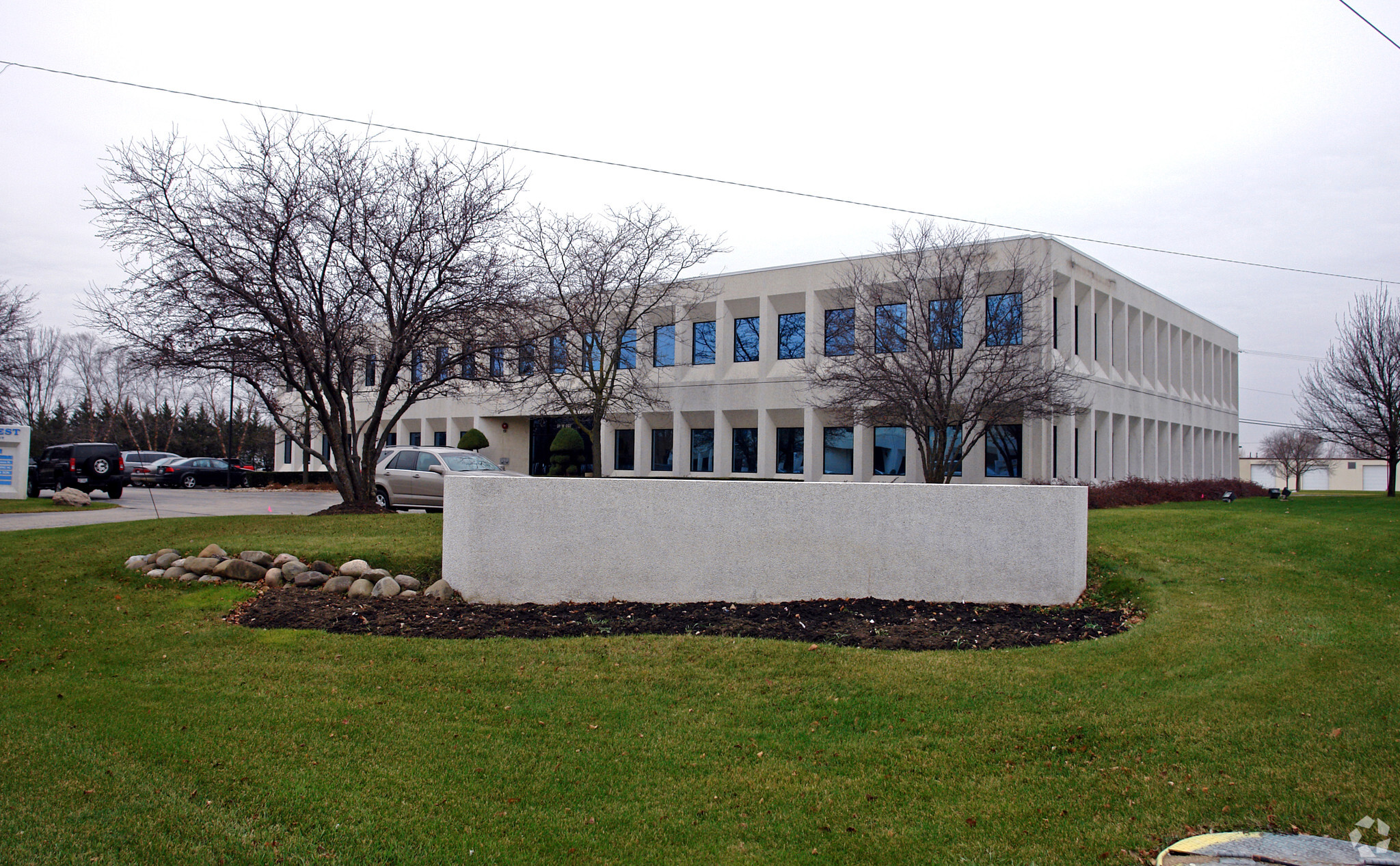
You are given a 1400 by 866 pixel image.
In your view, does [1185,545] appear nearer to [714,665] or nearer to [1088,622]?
[1088,622]

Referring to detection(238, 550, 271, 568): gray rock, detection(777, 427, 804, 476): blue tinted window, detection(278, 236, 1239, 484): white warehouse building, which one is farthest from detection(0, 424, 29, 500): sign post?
detection(777, 427, 804, 476): blue tinted window

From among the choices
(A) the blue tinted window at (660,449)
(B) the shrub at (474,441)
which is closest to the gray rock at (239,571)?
(A) the blue tinted window at (660,449)

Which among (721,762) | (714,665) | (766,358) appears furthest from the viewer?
(766,358)

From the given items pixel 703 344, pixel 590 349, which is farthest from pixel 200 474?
pixel 703 344

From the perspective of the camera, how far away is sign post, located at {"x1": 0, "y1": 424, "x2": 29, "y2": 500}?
23734 mm

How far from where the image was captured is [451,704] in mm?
6020

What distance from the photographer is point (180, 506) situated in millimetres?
22422

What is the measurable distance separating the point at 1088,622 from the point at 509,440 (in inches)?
1285

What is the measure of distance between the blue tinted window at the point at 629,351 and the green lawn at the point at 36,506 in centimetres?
1430

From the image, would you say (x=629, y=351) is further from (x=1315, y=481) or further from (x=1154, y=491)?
(x=1315, y=481)

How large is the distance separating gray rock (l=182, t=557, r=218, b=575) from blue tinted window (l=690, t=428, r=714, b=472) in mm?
22585

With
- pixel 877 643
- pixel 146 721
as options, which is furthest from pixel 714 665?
pixel 146 721

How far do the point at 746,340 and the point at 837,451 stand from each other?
5322 mm

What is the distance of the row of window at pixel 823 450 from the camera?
86.1 feet
